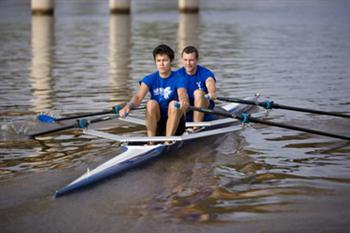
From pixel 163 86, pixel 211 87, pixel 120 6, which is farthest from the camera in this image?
pixel 120 6

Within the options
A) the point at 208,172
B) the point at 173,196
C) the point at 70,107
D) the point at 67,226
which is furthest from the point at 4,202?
the point at 70,107

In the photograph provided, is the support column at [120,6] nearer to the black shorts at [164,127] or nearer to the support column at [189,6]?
the support column at [189,6]

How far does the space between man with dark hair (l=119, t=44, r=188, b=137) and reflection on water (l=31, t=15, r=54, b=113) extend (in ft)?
14.7

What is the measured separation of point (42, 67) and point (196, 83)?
463 inches

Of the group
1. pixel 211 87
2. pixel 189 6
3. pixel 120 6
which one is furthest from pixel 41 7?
pixel 211 87

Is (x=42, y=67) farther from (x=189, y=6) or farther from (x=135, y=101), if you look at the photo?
(x=189, y=6)

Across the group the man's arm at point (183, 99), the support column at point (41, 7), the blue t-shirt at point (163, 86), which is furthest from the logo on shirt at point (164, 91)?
the support column at point (41, 7)

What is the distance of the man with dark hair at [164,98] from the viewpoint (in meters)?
9.72

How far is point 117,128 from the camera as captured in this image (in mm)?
12242

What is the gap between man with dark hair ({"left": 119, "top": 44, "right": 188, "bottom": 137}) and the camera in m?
9.72

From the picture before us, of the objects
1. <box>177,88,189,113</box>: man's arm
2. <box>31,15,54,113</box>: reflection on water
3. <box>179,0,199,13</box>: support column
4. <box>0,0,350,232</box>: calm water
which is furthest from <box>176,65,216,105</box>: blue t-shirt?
<box>179,0,199,13</box>: support column

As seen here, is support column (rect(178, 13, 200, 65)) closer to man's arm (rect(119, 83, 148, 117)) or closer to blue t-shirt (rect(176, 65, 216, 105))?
blue t-shirt (rect(176, 65, 216, 105))

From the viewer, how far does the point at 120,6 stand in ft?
185

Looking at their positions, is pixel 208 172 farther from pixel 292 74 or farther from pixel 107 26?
pixel 107 26
